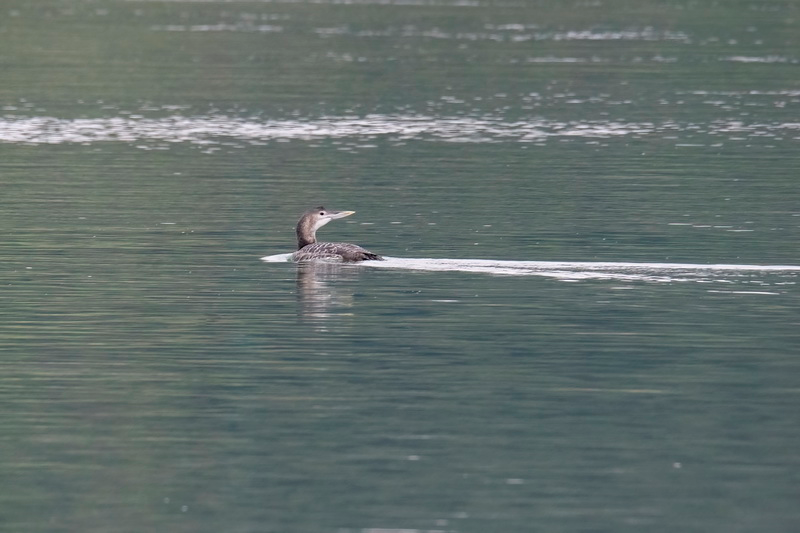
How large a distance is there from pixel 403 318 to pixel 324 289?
2624 mm

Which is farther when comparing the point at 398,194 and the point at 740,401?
the point at 398,194

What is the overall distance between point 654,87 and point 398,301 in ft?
122

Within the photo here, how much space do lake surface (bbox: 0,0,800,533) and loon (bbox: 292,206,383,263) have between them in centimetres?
36

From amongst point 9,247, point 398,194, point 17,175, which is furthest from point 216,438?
point 17,175

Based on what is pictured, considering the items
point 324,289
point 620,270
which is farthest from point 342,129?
point 324,289

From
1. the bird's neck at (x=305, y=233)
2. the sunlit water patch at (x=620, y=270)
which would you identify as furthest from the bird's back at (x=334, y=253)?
the bird's neck at (x=305, y=233)

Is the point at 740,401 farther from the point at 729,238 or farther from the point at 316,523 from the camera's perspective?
the point at 729,238

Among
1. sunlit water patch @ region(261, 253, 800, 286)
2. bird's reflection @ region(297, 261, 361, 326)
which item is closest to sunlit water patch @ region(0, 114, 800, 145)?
bird's reflection @ region(297, 261, 361, 326)

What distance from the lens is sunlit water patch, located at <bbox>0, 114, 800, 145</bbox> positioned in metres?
45.8

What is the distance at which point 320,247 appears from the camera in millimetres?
26188

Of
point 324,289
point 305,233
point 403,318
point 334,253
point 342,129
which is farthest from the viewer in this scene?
point 342,129

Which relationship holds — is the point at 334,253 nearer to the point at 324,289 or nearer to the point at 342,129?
the point at 324,289

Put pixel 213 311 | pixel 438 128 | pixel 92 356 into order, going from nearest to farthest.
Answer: pixel 92 356 < pixel 213 311 < pixel 438 128

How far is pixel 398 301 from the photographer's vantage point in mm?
22469
